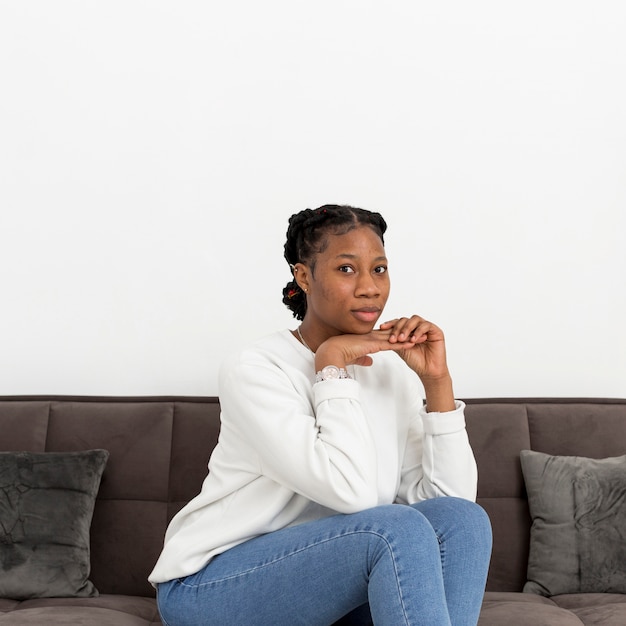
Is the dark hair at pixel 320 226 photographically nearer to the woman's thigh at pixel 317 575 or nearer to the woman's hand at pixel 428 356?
the woman's hand at pixel 428 356

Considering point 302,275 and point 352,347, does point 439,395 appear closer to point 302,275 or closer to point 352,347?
point 352,347

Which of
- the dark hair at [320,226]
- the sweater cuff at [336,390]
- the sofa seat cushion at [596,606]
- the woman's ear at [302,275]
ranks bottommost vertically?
the sofa seat cushion at [596,606]

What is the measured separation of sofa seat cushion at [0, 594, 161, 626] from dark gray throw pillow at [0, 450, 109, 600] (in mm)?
44

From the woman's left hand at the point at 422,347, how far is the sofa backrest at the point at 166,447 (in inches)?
24.9

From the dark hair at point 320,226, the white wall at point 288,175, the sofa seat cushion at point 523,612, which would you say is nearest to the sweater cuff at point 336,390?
the dark hair at point 320,226

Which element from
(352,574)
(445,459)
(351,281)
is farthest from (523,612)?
(351,281)

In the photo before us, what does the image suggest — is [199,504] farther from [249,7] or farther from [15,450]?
[249,7]

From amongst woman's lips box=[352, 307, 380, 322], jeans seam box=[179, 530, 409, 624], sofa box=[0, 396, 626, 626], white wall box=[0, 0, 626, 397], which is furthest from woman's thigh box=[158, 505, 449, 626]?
white wall box=[0, 0, 626, 397]

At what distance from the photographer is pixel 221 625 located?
5.42ft

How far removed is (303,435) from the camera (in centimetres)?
171

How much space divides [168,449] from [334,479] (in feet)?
A: 3.17

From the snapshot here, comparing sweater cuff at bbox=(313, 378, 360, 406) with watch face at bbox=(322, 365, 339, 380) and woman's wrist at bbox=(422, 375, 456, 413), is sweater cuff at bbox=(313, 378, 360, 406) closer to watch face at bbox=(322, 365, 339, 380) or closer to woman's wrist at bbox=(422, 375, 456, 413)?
watch face at bbox=(322, 365, 339, 380)

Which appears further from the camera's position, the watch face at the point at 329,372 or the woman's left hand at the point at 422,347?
the woman's left hand at the point at 422,347

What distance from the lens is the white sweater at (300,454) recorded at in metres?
1.68
